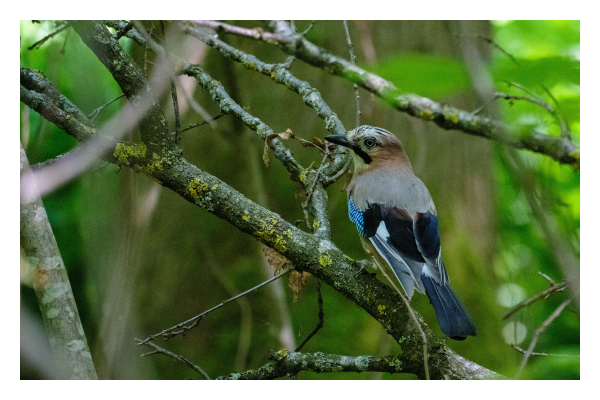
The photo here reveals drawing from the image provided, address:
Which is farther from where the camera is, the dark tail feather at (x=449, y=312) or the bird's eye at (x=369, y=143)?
the bird's eye at (x=369, y=143)

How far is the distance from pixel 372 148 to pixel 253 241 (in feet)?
3.43

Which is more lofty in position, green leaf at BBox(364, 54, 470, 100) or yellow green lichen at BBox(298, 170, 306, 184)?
green leaf at BBox(364, 54, 470, 100)

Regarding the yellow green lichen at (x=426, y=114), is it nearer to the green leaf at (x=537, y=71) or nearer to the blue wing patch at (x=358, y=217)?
the green leaf at (x=537, y=71)

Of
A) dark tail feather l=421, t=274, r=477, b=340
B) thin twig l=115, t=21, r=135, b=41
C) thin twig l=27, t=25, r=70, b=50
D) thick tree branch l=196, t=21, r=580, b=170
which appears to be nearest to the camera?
thick tree branch l=196, t=21, r=580, b=170

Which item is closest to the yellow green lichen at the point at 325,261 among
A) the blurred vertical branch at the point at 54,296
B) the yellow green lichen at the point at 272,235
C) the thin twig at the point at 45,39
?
the yellow green lichen at the point at 272,235

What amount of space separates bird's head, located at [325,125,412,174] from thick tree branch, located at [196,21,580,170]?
0.69 meters

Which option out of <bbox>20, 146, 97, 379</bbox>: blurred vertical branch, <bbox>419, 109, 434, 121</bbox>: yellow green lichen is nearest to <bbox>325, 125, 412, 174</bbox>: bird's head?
<bbox>419, 109, 434, 121</bbox>: yellow green lichen

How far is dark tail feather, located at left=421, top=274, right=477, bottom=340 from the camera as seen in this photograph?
1.83 metres

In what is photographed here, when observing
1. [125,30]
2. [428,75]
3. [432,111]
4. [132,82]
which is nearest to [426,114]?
[432,111]

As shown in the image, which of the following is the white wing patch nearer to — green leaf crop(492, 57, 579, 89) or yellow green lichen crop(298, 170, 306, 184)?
yellow green lichen crop(298, 170, 306, 184)

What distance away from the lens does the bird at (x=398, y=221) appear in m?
1.92

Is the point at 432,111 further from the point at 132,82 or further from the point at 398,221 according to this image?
the point at 132,82
